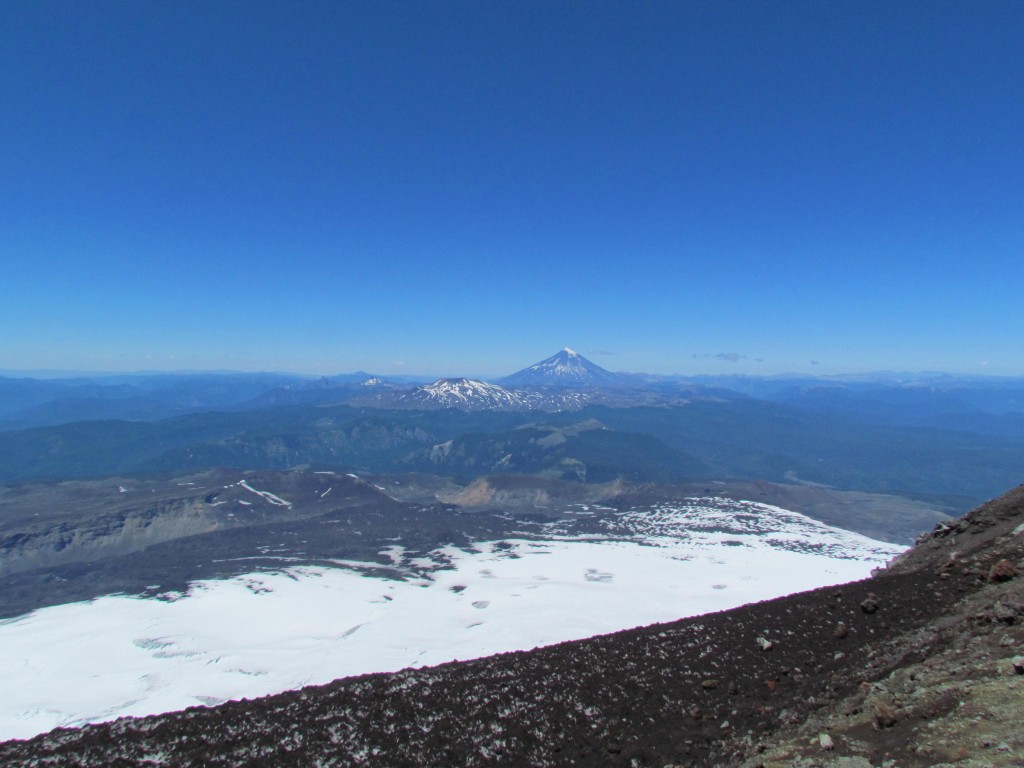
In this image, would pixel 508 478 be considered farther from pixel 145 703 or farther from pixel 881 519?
pixel 145 703

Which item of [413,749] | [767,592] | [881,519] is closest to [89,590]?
[413,749]

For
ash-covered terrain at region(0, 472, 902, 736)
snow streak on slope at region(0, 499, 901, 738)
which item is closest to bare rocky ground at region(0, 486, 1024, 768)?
snow streak on slope at region(0, 499, 901, 738)

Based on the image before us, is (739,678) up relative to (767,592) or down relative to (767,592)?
up

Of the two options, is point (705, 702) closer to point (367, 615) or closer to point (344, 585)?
point (367, 615)

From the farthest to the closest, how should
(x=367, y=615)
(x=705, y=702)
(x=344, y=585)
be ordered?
(x=344, y=585)
(x=367, y=615)
(x=705, y=702)

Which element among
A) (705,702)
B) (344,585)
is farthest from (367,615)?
(705,702)

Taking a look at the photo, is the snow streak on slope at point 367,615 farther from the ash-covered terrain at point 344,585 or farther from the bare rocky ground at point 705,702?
the bare rocky ground at point 705,702

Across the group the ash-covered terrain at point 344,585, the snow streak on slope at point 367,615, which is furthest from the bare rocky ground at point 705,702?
the ash-covered terrain at point 344,585
